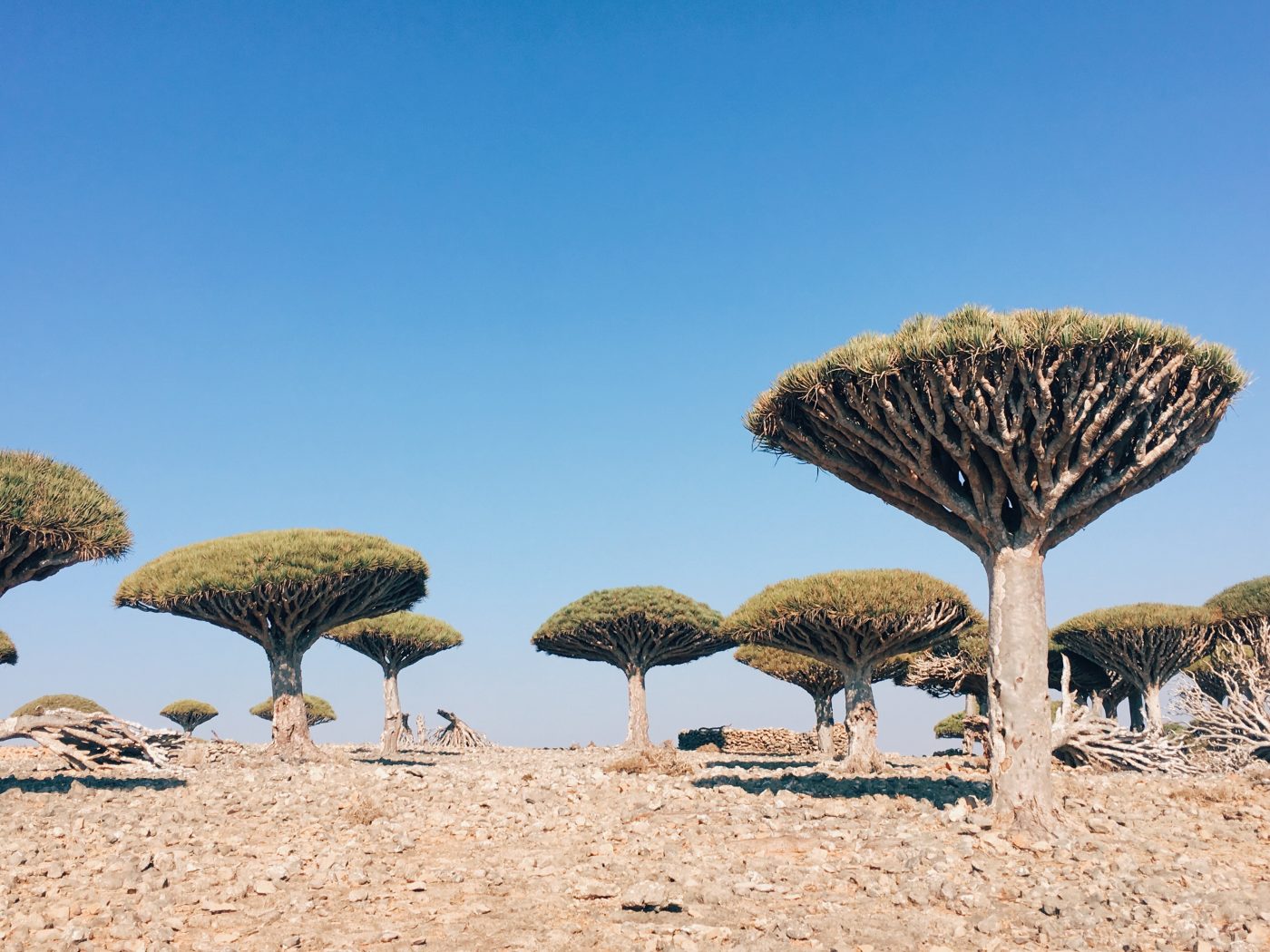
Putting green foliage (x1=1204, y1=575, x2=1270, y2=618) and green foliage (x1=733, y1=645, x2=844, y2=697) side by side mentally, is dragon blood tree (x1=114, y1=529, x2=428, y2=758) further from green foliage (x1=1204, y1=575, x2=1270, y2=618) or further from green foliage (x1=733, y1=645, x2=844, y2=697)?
green foliage (x1=1204, y1=575, x2=1270, y2=618)

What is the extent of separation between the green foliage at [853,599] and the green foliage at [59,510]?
52.5 feet

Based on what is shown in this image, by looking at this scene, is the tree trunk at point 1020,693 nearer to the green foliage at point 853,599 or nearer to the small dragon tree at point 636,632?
the green foliage at point 853,599

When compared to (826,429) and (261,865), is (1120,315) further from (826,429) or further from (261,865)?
(261,865)

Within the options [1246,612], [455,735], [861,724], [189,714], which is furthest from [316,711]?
[1246,612]

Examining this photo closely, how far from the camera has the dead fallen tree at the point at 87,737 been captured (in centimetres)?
1526

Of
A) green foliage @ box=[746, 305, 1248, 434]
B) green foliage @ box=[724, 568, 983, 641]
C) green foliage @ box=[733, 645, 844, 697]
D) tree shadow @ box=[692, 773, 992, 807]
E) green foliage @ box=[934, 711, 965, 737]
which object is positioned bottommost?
green foliage @ box=[934, 711, 965, 737]

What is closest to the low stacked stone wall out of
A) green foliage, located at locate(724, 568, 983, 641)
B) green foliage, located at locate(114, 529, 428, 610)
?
green foliage, located at locate(724, 568, 983, 641)

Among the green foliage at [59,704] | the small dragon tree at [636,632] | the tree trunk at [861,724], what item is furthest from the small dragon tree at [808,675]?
the green foliage at [59,704]

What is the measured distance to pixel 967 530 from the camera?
1274cm

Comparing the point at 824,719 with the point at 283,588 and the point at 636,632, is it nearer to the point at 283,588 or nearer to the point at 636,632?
the point at 636,632

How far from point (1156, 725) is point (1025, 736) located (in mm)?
24535

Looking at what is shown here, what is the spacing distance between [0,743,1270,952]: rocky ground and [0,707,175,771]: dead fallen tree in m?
1.08

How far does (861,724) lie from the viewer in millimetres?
24812

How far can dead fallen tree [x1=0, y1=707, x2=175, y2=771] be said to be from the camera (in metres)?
15.3
